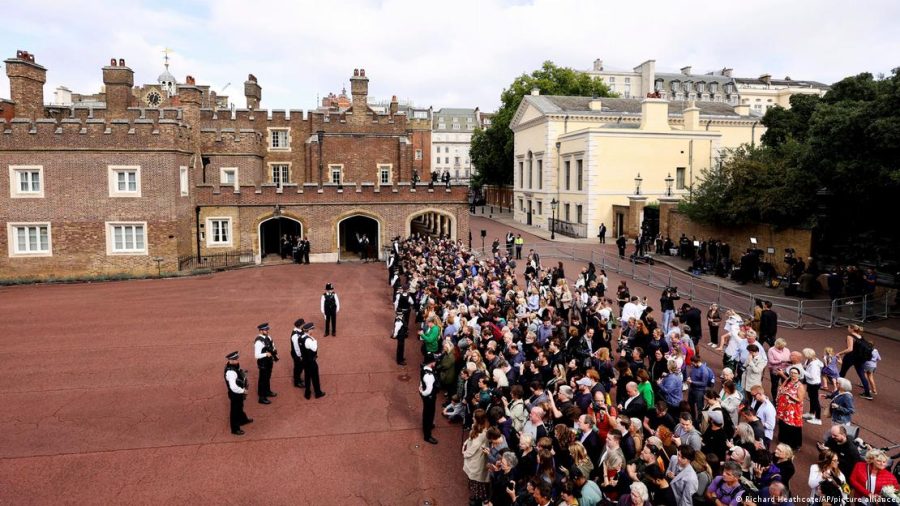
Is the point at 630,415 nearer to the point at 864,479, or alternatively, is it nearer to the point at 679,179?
the point at 864,479

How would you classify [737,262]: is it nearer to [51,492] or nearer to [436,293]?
[436,293]

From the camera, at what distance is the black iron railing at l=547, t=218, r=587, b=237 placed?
37.7m

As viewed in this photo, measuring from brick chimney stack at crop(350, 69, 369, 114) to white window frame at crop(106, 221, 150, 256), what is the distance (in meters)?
16.0

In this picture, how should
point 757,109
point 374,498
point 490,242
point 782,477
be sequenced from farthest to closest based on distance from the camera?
point 757,109 → point 490,242 → point 374,498 → point 782,477

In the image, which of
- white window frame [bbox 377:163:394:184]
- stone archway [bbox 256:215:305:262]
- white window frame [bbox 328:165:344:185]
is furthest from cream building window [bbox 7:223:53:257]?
white window frame [bbox 377:163:394:184]

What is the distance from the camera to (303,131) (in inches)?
1519

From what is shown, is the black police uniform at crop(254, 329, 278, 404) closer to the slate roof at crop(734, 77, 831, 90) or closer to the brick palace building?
the brick palace building

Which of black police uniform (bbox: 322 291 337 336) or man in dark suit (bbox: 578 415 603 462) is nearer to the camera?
man in dark suit (bbox: 578 415 603 462)

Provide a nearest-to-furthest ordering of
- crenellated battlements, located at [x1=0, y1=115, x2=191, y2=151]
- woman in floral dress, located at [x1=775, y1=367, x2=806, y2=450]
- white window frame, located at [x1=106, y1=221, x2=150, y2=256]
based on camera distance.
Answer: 1. woman in floral dress, located at [x1=775, y1=367, x2=806, y2=450]
2. crenellated battlements, located at [x1=0, y1=115, x2=191, y2=151]
3. white window frame, located at [x1=106, y1=221, x2=150, y2=256]

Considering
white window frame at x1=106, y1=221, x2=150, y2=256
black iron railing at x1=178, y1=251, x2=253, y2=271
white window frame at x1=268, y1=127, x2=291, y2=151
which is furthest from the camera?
white window frame at x1=268, y1=127, x2=291, y2=151

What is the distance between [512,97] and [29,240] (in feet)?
138

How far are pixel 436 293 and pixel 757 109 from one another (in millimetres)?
92137

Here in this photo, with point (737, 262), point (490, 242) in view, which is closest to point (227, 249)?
point (490, 242)

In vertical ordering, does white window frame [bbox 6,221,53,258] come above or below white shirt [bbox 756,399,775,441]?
above
